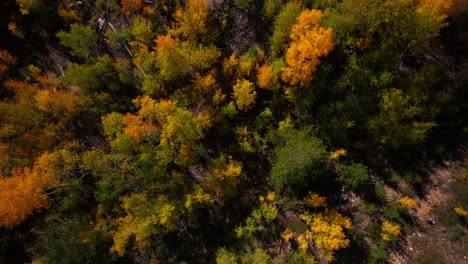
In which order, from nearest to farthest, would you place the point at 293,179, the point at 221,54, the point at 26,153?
the point at 293,179 < the point at 26,153 < the point at 221,54

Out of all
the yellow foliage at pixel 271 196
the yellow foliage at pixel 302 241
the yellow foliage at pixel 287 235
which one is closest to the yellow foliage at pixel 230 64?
the yellow foliage at pixel 271 196

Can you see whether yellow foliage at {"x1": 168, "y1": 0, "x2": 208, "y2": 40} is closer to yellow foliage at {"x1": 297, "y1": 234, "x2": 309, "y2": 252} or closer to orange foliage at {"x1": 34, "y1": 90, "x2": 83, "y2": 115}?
orange foliage at {"x1": 34, "y1": 90, "x2": 83, "y2": 115}

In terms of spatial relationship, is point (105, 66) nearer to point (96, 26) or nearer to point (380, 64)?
point (96, 26)

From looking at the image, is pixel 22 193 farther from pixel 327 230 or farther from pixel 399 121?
pixel 399 121

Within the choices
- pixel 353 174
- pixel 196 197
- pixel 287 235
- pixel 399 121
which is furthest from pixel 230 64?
pixel 287 235

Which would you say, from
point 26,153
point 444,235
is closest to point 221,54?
point 26,153

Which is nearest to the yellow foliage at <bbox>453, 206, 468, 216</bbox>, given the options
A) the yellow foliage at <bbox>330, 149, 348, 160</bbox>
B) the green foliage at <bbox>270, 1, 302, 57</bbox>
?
the yellow foliage at <bbox>330, 149, 348, 160</bbox>
